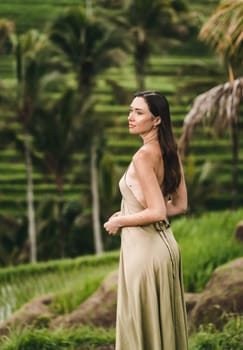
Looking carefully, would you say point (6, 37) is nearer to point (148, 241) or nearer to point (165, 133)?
point (165, 133)

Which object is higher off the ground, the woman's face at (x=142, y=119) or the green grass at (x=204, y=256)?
the woman's face at (x=142, y=119)

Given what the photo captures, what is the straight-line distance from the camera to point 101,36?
24.8 metres

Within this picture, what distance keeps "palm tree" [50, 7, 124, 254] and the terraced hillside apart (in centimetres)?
301

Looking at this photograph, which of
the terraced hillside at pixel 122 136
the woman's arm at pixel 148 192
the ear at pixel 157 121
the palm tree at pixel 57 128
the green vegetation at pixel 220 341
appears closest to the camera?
the woman's arm at pixel 148 192

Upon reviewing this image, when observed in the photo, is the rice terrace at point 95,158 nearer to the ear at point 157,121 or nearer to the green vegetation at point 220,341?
the green vegetation at point 220,341

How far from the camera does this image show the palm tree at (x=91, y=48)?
24.5 metres

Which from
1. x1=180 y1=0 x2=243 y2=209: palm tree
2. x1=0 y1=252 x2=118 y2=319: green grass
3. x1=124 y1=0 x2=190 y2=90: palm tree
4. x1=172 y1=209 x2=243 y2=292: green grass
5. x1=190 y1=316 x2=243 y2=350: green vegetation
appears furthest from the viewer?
x1=124 y1=0 x2=190 y2=90: palm tree

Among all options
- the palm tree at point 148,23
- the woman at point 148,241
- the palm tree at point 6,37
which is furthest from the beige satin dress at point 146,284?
the palm tree at point 148,23

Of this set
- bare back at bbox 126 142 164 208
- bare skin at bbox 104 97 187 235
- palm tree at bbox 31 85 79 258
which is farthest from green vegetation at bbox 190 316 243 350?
palm tree at bbox 31 85 79 258

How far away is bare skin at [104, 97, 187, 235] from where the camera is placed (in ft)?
12.1

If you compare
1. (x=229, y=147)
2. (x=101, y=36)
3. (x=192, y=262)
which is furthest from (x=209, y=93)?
(x=229, y=147)

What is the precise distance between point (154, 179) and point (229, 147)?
28.6 metres

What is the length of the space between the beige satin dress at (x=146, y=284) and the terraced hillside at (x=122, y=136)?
23.2 metres

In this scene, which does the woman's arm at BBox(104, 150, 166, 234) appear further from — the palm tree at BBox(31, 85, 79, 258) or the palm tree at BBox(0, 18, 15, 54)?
the palm tree at BBox(0, 18, 15, 54)
